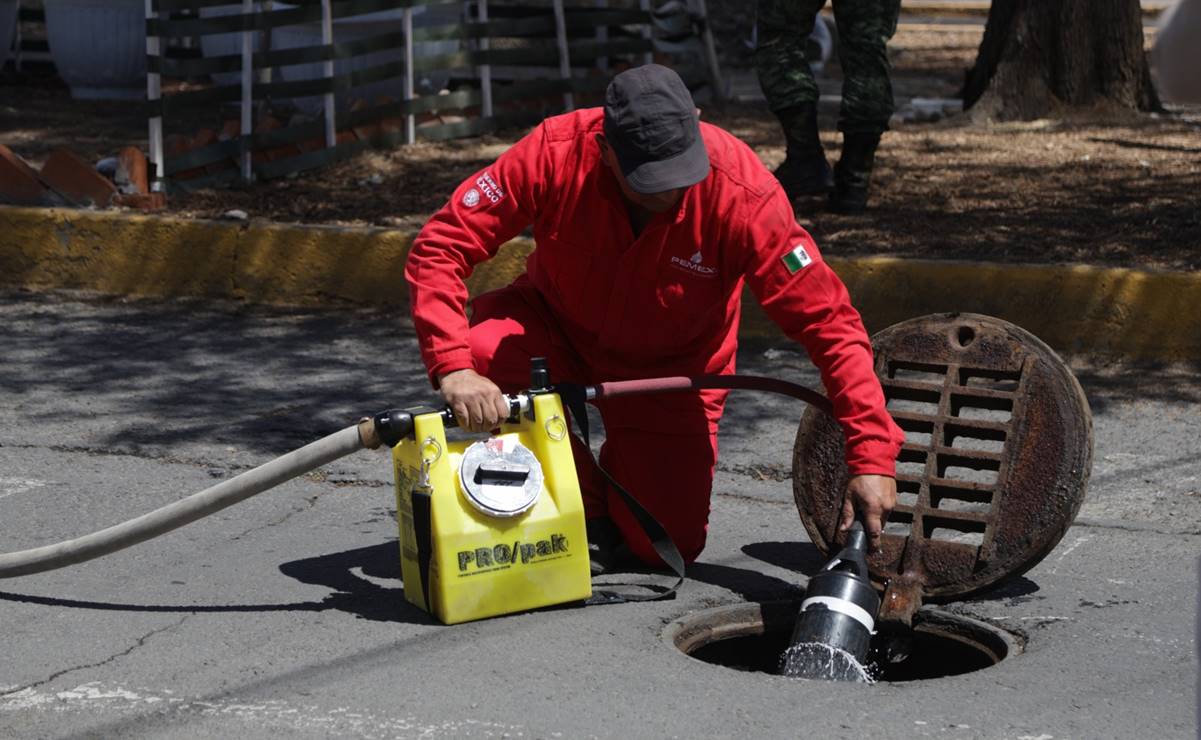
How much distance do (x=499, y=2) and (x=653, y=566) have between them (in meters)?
7.28

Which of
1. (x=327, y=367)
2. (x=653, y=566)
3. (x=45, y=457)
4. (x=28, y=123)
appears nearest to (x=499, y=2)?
(x=28, y=123)

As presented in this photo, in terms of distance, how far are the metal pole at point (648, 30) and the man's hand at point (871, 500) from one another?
743 cm

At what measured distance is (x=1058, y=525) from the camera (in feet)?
13.0

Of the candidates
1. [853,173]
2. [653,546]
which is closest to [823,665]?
[653,546]

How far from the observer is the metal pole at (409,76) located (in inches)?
366

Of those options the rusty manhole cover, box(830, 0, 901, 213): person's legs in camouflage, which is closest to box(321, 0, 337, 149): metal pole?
box(830, 0, 901, 213): person's legs in camouflage

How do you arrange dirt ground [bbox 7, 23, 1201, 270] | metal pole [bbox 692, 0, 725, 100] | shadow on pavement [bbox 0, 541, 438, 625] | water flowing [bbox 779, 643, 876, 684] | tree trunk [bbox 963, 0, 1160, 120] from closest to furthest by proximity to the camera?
water flowing [bbox 779, 643, 876, 684]
shadow on pavement [bbox 0, 541, 438, 625]
dirt ground [bbox 7, 23, 1201, 270]
tree trunk [bbox 963, 0, 1160, 120]
metal pole [bbox 692, 0, 725, 100]

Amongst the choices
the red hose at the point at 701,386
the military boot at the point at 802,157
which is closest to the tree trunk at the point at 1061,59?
the military boot at the point at 802,157

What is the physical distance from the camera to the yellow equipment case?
145 inches

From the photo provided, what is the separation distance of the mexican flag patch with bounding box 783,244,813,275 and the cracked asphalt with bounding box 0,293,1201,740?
0.83 m

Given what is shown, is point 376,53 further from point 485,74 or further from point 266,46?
point 266,46

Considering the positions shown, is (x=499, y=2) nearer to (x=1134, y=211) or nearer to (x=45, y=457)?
(x=1134, y=211)

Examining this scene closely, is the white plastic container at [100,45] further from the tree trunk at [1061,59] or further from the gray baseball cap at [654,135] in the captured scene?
the gray baseball cap at [654,135]

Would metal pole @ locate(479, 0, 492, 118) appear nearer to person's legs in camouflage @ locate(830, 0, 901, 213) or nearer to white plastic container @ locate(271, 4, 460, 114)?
white plastic container @ locate(271, 4, 460, 114)
